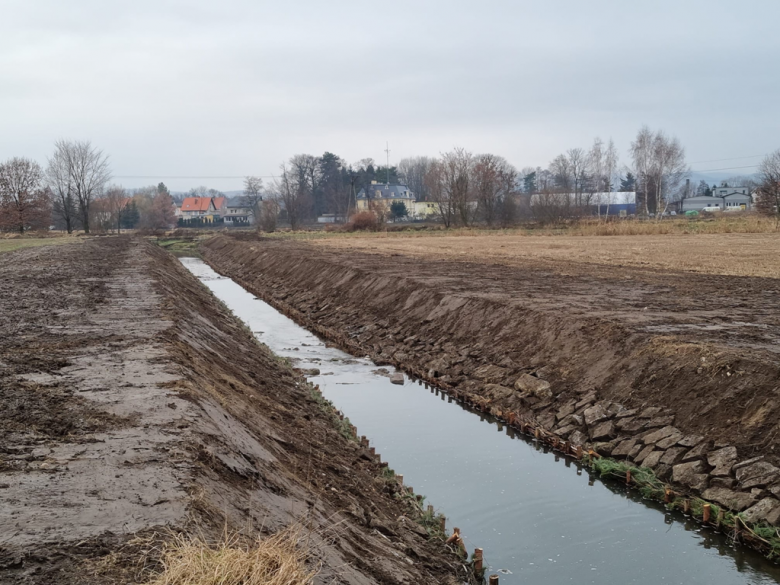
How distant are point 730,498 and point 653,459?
140cm

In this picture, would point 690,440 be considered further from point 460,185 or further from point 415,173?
point 415,173

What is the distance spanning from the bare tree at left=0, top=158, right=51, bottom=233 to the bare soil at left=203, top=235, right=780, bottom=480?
56.9 metres

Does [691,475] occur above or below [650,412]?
below

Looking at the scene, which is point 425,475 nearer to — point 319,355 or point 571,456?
point 571,456

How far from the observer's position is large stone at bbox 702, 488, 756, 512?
7980 mm

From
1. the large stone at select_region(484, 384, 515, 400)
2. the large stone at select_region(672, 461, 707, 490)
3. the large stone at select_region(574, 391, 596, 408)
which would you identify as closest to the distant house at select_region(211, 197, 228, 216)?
the large stone at select_region(484, 384, 515, 400)

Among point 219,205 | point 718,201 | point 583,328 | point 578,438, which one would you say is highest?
point 219,205

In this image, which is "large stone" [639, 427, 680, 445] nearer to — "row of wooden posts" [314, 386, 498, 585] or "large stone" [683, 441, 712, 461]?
"large stone" [683, 441, 712, 461]

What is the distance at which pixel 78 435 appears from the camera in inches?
281

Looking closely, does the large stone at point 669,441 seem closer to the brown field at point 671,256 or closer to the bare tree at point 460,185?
the brown field at point 671,256

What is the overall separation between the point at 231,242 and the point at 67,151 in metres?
45.2

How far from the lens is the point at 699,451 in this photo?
9.09 m

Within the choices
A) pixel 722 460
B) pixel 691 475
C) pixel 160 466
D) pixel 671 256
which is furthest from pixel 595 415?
pixel 671 256

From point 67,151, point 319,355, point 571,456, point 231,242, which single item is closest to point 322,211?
point 67,151
